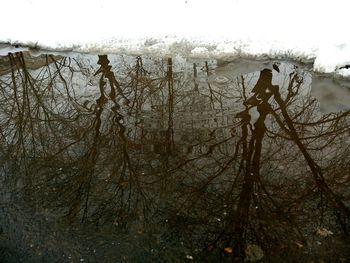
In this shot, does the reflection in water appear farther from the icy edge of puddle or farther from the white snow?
the white snow

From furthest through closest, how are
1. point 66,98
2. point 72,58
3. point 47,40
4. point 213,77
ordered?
point 47,40 → point 72,58 → point 213,77 → point 66,98

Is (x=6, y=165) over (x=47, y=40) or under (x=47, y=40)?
under

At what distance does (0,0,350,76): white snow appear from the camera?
729 cm

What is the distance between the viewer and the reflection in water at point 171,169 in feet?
10.9

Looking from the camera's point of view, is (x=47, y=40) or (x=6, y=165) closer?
(x=6, y=165)

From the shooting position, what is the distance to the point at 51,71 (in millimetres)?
6934

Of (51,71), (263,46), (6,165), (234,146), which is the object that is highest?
(263,46)

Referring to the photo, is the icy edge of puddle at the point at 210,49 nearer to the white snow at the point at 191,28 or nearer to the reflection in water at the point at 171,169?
the white snow at the point at 191,28

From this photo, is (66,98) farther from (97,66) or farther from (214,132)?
(214,132)

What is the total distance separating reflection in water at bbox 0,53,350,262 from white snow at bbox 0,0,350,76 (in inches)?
A: 37.0

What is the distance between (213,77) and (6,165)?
343 centimetres

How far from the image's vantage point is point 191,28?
838 cm

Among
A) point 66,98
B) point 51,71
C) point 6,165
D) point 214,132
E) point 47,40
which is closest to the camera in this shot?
point 6,165

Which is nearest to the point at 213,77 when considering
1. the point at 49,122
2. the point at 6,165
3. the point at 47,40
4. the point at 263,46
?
the point at 263,46
